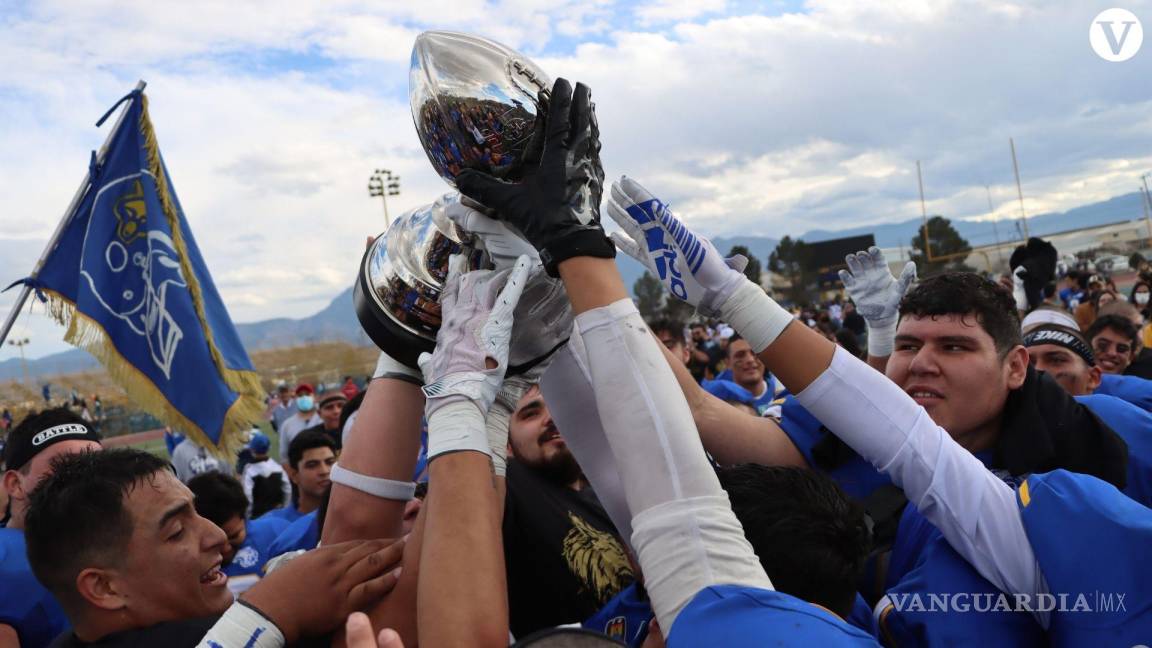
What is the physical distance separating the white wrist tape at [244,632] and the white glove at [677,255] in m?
1.23

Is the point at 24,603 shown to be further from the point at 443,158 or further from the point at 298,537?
the point at 443,158

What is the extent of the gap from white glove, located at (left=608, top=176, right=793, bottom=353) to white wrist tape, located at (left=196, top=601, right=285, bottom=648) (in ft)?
4.06

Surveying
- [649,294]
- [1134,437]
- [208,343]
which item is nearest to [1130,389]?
[1134,437]

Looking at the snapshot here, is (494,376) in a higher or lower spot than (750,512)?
higher

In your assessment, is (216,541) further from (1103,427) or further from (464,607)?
(1103,427)

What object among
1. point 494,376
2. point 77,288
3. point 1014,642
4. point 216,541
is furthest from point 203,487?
point 1014,642

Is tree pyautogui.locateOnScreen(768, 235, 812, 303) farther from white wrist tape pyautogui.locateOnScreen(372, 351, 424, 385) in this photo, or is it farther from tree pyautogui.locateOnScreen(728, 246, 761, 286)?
white wrist tape pyautogui.locateOnScreen(372, 351, 424, 385)

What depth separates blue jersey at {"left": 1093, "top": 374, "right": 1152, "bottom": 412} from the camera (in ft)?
11.4

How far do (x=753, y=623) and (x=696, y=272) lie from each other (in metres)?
0.91

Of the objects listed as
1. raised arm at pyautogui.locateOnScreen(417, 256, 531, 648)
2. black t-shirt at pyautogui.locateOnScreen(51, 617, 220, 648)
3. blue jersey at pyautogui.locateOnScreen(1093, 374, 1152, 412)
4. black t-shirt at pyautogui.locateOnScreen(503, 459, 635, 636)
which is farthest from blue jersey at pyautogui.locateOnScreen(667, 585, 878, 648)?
blue jersey at pyautogui.locateOnScreen(1093, 374, 1152, 412)

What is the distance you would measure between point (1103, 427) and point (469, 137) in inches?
74.2

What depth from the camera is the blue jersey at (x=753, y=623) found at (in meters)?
1.30

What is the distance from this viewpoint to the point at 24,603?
10.0 feet

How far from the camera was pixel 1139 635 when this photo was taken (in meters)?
1.53
